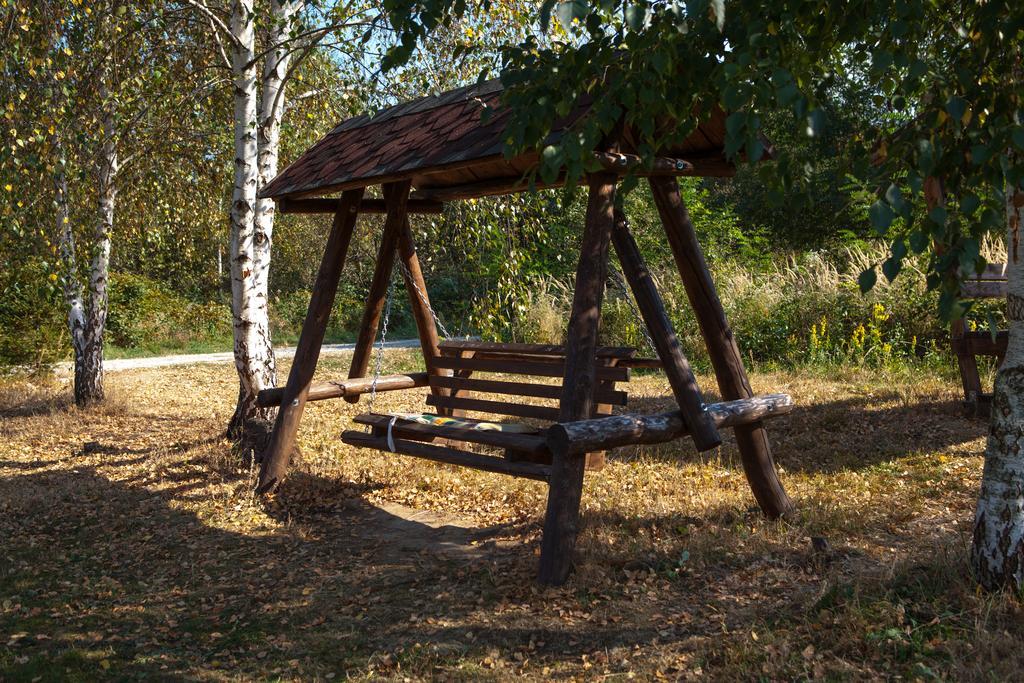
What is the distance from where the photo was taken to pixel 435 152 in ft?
17.9

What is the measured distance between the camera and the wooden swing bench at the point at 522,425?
180 inches

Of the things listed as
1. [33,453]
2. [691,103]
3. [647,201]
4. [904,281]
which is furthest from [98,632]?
[647,201]

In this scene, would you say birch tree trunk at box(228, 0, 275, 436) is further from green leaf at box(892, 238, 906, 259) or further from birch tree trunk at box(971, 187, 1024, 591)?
green leaf at box(892, 238, 906, 259)

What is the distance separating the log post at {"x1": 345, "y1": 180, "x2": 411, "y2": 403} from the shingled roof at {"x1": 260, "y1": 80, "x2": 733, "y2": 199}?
0.61ft

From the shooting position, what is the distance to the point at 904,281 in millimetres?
11359

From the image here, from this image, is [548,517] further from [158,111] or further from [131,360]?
[131,360]

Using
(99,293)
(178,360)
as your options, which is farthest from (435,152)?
(178,360)

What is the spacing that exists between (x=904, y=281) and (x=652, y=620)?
8.80 meters

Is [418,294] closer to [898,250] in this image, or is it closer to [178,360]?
[898,250]

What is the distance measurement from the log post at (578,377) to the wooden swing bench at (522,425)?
15cm

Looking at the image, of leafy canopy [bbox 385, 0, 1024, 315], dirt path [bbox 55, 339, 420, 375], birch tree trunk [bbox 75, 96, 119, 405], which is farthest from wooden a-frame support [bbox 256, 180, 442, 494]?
dirt path [bbox 55, 339, 420, 375]

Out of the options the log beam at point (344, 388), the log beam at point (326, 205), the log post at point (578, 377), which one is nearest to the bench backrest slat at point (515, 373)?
the log beam at point (344, 388)

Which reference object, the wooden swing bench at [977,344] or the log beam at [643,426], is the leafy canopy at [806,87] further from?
the wooden swing bench at [977,344]

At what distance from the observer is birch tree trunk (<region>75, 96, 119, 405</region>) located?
9861 millimetres
